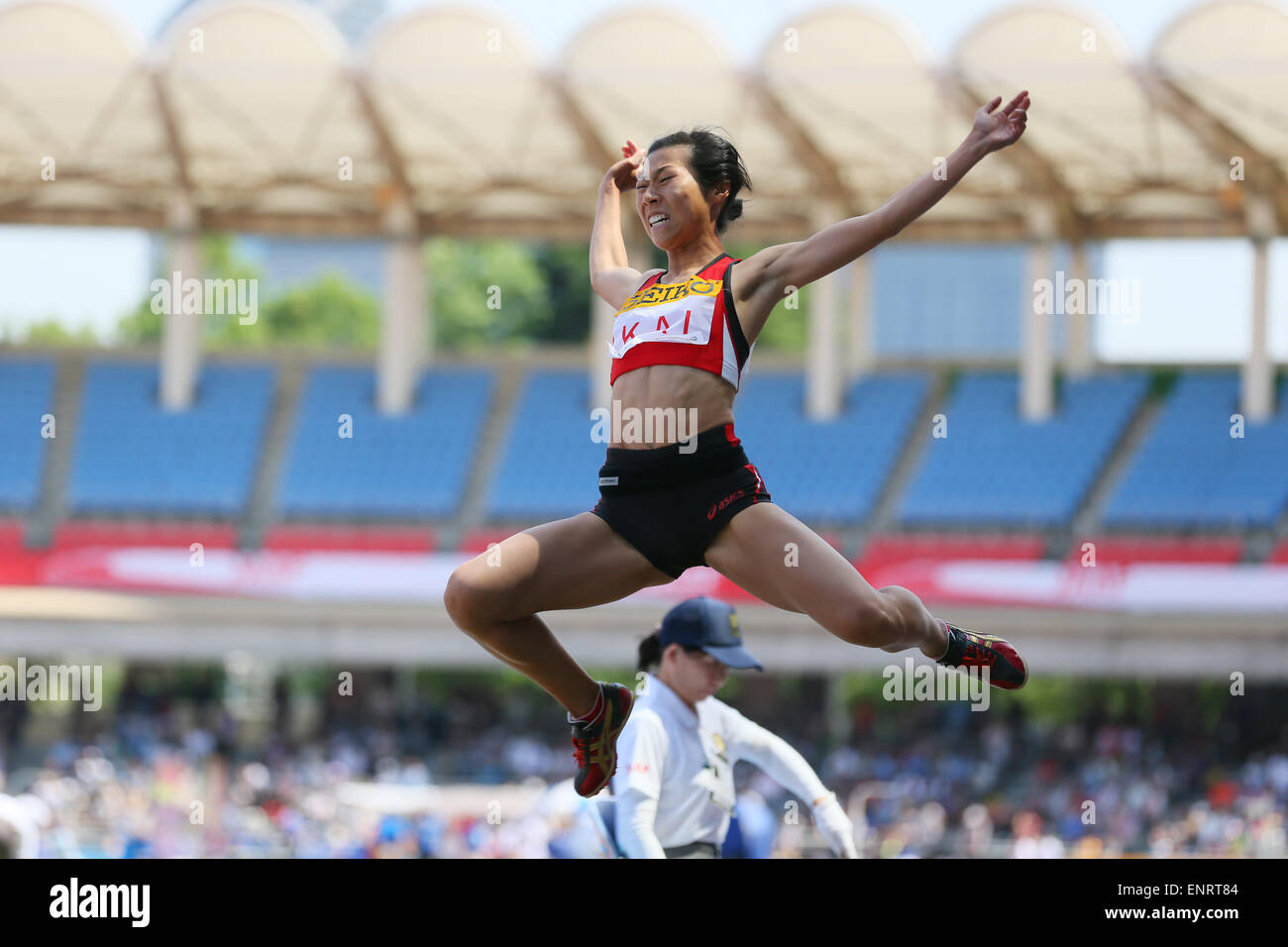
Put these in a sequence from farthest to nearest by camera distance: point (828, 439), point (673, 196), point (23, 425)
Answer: point (23, 425) → point (828, 439) → point (673, 196)

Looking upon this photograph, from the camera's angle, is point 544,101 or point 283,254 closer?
point 544,101

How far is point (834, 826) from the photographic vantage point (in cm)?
612

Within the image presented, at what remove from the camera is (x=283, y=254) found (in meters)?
129

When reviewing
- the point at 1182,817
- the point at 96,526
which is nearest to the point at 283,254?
the point at 96,526

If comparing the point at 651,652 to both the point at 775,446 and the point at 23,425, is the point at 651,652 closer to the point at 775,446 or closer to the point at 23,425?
the point at 775,446

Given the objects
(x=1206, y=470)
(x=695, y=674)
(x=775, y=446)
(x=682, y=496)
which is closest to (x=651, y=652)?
(x=695, y=674)

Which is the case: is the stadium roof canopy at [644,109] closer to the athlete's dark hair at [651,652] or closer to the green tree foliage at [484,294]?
the athlete's dark hair at [651,652]

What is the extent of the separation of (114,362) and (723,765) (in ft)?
82.9

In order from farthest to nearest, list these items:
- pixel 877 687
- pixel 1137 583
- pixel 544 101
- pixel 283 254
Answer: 1. pixel 283 254
2. pixel 877 687
3. pixel 544 101
4. pixel 1137 583

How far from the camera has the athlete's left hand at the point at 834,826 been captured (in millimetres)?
6113

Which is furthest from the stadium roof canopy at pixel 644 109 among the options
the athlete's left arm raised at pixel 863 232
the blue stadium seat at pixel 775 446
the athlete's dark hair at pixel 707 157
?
the athlete's left arm raised at pixel 863 232

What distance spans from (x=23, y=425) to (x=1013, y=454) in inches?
684

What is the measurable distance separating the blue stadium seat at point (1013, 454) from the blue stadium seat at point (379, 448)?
26.0ft
